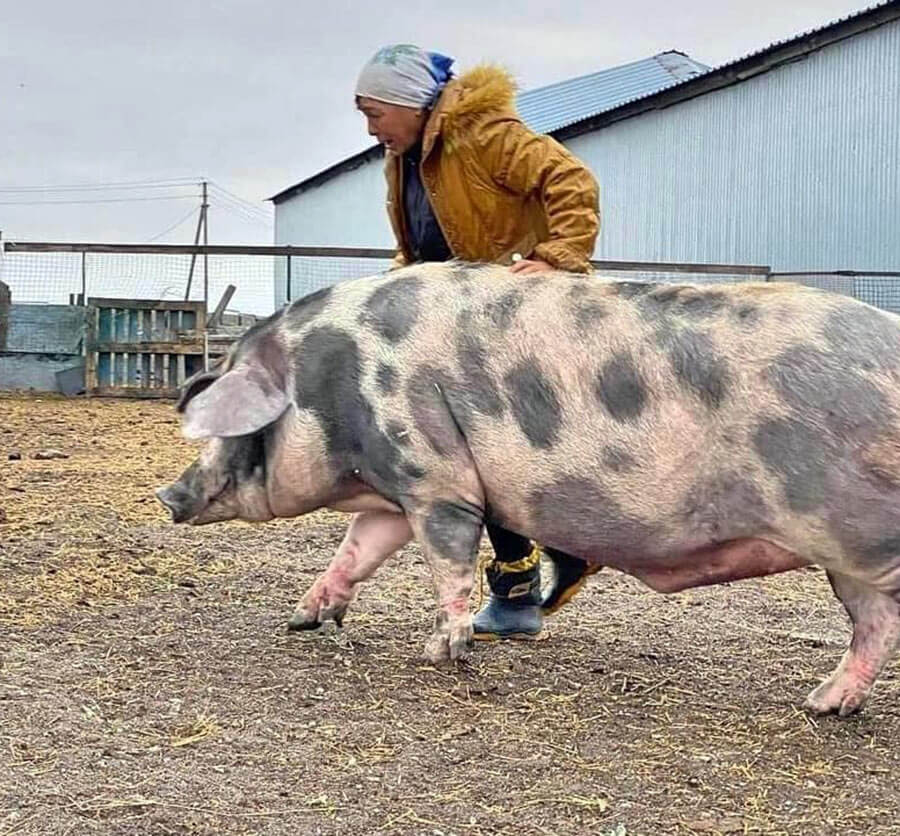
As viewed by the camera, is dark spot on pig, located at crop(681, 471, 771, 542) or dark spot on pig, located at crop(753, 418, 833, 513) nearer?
dark spot on pig, located at crop(753, 418, 833, 513)

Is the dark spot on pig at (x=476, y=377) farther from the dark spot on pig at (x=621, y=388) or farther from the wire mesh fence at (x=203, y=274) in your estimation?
the wire mesh fence at (x=203, y=274)

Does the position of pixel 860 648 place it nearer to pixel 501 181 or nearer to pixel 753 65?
pixel 501 181

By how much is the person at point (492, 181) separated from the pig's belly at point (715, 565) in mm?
612

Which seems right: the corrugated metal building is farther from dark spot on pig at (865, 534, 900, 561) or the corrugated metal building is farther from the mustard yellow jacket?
dark spot on pig at (865, 534, 900, 561)

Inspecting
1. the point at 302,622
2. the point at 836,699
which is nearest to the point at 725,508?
the point at 836,699

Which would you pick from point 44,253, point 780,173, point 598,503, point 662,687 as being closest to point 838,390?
point 598,503

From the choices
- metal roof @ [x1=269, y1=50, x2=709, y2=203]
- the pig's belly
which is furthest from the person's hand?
metal roof @ [x1=269, y1=50, x2=709, y2=203]

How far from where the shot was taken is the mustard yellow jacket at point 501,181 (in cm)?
411

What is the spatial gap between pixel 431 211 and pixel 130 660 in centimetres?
156

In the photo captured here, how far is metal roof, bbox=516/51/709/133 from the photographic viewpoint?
30.6 metres

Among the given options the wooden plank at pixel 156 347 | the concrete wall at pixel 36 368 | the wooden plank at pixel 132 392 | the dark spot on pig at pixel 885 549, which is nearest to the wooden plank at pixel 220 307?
the wooden plank at pixel 156 347

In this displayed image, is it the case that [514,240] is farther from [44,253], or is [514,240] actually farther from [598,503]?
[44,253]

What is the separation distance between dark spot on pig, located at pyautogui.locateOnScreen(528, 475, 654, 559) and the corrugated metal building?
1241 centimetres

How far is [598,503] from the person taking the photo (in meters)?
3.60
